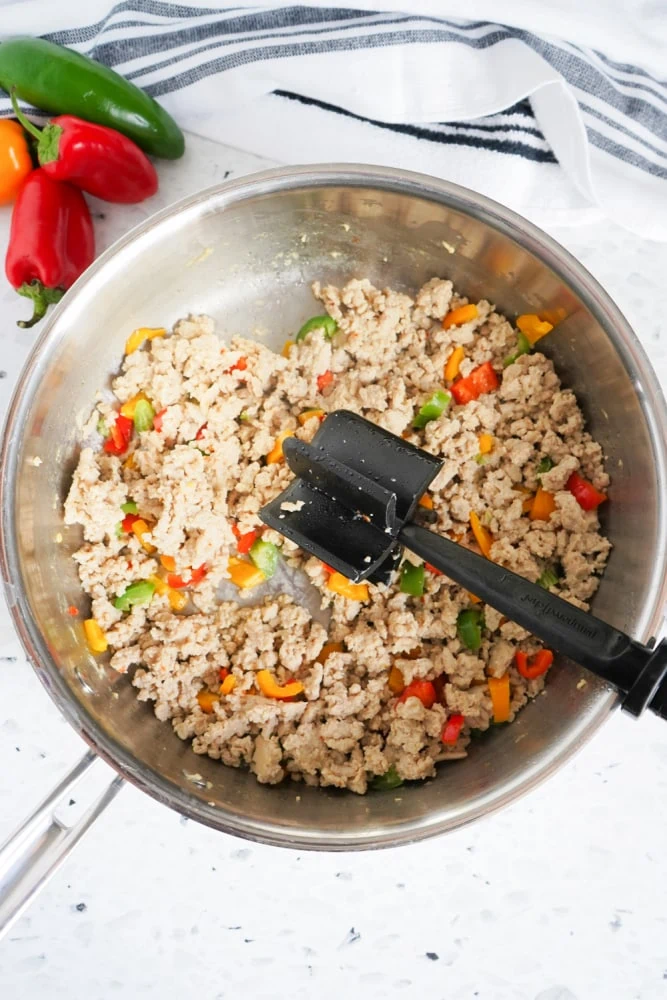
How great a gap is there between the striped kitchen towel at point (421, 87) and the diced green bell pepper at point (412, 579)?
2.62ft

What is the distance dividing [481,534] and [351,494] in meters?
0.29

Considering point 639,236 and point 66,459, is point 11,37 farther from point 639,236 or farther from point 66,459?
point 639,236

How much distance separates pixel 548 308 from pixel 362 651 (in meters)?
0.75

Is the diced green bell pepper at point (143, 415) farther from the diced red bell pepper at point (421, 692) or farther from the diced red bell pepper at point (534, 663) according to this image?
the diced red bell pepper at point (534, 663)

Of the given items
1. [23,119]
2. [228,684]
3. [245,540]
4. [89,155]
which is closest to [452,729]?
[228,684]

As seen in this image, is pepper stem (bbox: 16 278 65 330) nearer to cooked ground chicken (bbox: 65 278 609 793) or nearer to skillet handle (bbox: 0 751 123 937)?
cooked ground chicken (bbox: 65 278 609 793)

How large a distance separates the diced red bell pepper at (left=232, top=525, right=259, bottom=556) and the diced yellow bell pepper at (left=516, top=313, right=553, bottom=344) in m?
0.68

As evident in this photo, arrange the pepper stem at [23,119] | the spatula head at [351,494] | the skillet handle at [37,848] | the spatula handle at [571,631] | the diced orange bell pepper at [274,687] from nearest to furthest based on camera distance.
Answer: the spatula handle at [571,631]
the skillet handle at [37,848]
the spatula head at [351,494]
the diced orange bell pepper at [274,687]
the pepper stem at [23,119]

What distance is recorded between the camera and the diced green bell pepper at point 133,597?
161 centimetres

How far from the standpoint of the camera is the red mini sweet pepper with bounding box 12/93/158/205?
5.44 feet

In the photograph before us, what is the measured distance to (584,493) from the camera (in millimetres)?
1558

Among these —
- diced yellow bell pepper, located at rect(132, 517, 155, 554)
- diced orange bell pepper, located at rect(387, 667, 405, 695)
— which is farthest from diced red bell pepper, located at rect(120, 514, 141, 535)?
diced orange bell pepper, located at rect(387, 667, 405, 695)

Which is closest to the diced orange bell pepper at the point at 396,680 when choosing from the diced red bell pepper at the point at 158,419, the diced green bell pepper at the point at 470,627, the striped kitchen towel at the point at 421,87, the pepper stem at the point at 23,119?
the diced green bell pepper at the point at 470,627

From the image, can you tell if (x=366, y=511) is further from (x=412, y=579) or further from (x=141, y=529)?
(x=141, y=529)
